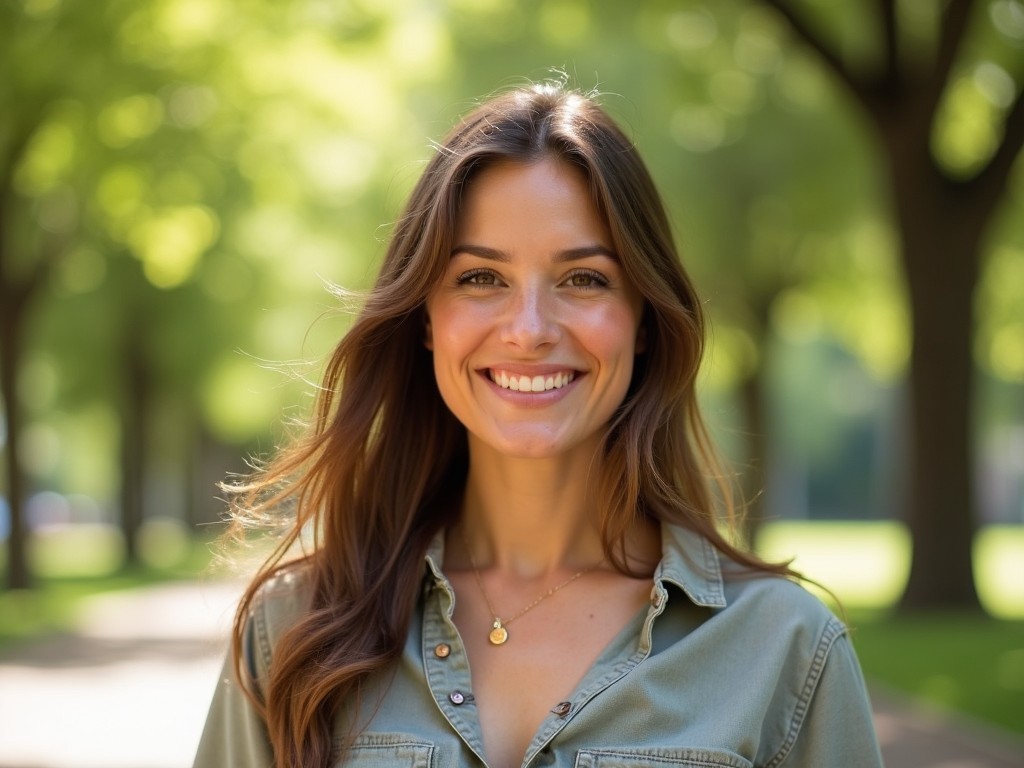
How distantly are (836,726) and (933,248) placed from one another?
1172 centimetres

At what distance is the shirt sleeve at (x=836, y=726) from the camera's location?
9.55 ft

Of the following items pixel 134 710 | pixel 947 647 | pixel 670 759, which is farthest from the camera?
pixel 947 647

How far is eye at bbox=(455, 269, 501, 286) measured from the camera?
3.16 metres

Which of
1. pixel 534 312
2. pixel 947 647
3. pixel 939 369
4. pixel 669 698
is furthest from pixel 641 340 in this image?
pixel 939 369

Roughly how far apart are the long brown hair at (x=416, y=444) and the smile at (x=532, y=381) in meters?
0.24

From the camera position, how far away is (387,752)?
3.00m

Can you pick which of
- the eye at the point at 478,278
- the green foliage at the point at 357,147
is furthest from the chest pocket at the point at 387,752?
the green foliage at the point at 357,147

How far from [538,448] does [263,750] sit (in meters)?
0.88

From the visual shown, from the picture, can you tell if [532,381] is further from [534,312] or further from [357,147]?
[357,147]

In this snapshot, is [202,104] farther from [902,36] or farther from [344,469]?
[344,469]

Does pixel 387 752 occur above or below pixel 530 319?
below

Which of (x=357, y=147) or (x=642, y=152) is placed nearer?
(x=642, y=152)

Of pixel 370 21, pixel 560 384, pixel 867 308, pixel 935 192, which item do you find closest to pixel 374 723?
pixel 560 384

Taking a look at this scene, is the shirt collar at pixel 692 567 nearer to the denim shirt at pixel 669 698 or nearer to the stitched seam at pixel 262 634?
the denim shirt at pixel 669 698
